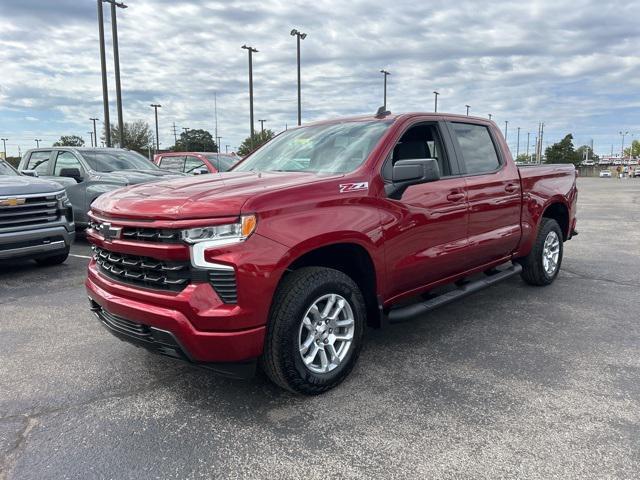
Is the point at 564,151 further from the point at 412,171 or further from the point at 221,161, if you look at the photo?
the point at 412,171

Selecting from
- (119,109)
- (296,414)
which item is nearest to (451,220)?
(296,414)

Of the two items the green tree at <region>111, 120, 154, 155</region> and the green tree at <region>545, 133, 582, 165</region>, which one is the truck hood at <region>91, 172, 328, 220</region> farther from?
the green tree at <region>545, 133, 582, 165</region>

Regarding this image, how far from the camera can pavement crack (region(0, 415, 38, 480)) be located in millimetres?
2518

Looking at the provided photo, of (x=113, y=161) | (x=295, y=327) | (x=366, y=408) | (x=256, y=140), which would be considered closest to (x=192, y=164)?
(x=113, y=161)

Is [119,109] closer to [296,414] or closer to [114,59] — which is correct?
[114,59]

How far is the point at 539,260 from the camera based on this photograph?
563 centimetres

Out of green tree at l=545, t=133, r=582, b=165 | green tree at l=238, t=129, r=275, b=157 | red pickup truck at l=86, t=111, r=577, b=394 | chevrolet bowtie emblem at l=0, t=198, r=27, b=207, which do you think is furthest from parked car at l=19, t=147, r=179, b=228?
green tree at l=545, t=133, r=582, b=165

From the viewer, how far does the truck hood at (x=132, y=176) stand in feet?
28.2

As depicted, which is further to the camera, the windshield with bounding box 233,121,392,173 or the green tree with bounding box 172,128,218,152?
the green tree with bounding box 172,128,218,152

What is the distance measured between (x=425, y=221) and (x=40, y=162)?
8.92 metres

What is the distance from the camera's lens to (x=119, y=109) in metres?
19.9

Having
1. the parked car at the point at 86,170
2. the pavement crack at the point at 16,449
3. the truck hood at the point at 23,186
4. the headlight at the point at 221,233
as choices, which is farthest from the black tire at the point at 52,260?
the headlight at the point at 221,233

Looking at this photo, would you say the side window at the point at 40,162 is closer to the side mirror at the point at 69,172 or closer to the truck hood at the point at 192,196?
the side mirror at the point at 69,172

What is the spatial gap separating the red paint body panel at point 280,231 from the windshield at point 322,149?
0.45 ft
